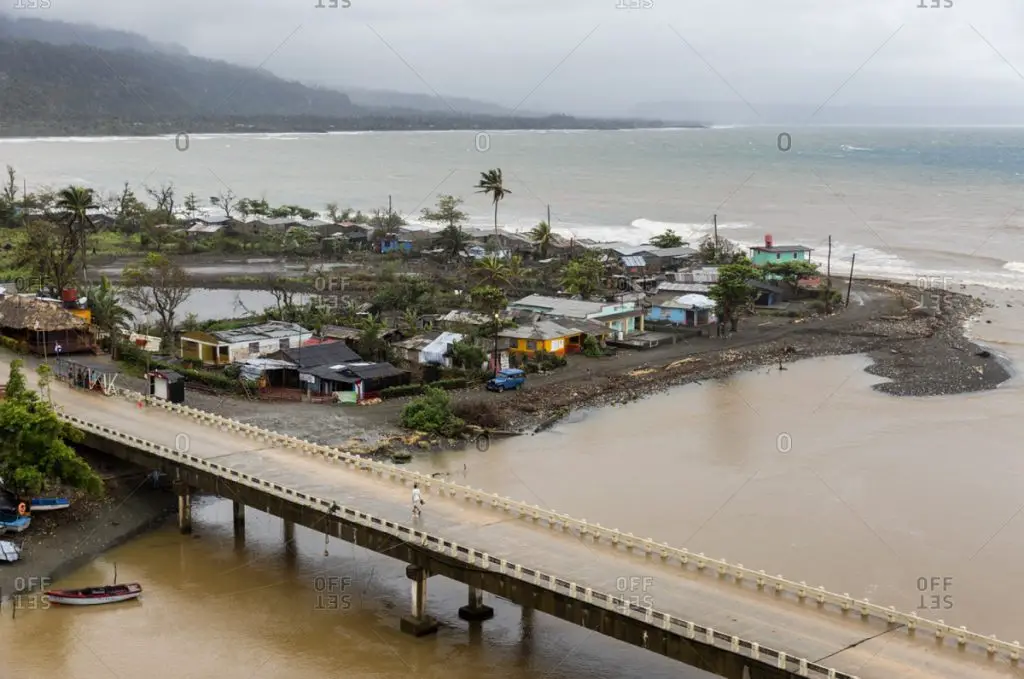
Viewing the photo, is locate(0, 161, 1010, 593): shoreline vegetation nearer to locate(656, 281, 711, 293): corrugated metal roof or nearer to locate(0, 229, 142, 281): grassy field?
locate(0, 229, 142, 281): grassy field

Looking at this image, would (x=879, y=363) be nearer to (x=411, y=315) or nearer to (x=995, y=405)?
(x=995, y=405)

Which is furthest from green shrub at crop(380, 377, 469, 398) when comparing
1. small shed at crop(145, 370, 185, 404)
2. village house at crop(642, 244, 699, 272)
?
village house at crop(642, 244, 699, 272)

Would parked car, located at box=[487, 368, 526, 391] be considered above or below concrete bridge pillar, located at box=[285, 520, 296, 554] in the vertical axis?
above

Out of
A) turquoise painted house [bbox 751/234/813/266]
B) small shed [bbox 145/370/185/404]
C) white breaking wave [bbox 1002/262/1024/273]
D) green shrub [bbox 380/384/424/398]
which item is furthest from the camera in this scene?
white breaking wave [bbox 1002/262/1024/273]

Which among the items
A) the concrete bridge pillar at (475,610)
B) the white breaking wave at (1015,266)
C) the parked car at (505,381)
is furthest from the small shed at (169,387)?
the white breaking wave at (1015,266)

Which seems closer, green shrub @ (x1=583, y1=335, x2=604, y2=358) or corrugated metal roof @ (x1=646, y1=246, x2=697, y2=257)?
green shrub @ (x1=583, y1=335, x2=604, y2=358)

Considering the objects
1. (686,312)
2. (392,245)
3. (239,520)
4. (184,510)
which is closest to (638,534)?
(239,520)

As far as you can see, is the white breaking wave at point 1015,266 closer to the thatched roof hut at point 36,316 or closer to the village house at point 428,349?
the village house at point 428,349

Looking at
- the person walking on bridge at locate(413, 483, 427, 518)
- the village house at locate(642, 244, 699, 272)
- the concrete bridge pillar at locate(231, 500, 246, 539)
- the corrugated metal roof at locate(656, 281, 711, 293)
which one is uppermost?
the village house at locate(642, 244, 699, 272)
